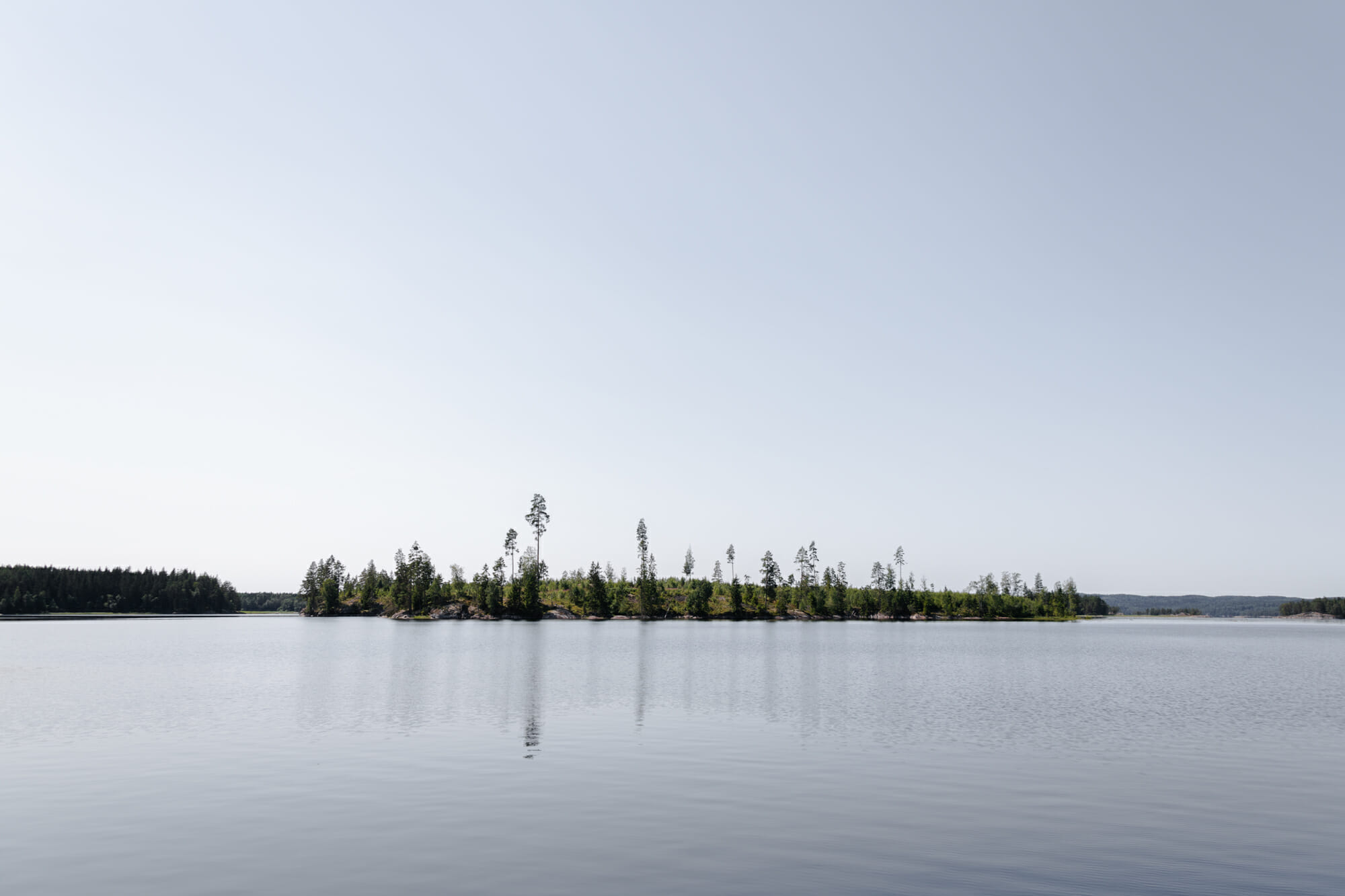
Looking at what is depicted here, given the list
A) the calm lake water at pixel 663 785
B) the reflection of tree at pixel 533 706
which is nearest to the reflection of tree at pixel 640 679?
the calm lake water at pixel 663 785

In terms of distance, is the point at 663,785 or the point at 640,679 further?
the point at 640,679

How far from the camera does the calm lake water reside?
20.2 metres

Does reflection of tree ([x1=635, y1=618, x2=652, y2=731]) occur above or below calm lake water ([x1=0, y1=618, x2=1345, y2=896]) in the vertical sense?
below

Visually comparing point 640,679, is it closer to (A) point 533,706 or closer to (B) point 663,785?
(A) point 533,706

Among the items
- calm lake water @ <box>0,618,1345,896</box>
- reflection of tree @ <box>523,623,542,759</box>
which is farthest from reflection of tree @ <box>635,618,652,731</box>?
reflection of tree @ <box>523,623,542,759</box>

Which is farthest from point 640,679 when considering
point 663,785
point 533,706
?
point 663,785

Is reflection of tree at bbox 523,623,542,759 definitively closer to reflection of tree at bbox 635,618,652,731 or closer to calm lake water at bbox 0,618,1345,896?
calm lake water at bbox 0,618,1345,896

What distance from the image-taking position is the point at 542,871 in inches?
787

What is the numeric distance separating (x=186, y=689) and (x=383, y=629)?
129 meters

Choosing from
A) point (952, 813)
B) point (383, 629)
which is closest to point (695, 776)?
point (952, 813)

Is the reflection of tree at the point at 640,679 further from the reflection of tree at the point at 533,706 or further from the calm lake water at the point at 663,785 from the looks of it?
the reflection of tree at the point at 533,706

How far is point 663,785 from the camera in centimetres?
2998

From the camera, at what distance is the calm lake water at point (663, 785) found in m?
20.2

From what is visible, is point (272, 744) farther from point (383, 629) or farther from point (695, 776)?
point (383, 629)
